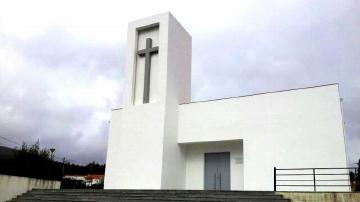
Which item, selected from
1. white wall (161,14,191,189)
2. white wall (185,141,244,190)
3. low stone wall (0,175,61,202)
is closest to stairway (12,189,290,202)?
low stone wall (0,175,61,202)

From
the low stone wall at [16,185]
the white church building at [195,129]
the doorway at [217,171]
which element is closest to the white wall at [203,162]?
the white church building at [195,129]

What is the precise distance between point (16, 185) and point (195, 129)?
7120mm

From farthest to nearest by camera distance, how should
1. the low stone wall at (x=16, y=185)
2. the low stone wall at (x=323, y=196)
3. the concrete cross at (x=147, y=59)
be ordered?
the concrete cross at (x=147, y=59) → the low stone wall at (x=16, y=185) → the low stone wall at (x=323, y=196)

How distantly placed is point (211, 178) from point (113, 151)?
4.36 m

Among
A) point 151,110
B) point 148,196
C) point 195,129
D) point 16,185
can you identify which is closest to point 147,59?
point 151,110

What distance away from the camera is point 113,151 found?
683 inches

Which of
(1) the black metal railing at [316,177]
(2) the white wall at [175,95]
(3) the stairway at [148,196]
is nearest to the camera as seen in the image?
(3) the stairway at [148,196]

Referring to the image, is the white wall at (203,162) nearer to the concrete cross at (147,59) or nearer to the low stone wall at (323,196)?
the concrete cross at (147,59)

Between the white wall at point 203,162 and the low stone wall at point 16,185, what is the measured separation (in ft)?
19.2

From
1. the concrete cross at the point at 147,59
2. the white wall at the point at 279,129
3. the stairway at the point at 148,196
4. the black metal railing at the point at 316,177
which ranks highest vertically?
the concrete cross at the point at 147,59

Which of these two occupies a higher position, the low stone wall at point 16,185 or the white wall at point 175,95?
the white wall at point 175,95

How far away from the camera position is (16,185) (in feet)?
48.4

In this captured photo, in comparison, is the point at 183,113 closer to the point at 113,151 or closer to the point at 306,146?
the point at 113,151

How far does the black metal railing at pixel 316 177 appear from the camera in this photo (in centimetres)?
1321
